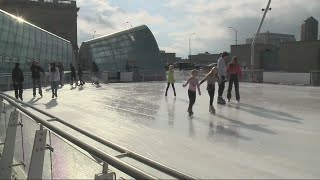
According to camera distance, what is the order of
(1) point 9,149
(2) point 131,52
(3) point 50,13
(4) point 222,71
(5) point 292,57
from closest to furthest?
(1) point 9,149 < (4) point 222,71 < (2) point 131,52 < (5) point 292,57 < (3) point 50,13

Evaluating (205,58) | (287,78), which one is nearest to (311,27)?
(205,58)

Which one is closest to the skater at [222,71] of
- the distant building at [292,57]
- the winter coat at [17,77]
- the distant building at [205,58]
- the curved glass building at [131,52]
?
the winter coat at [17,77]

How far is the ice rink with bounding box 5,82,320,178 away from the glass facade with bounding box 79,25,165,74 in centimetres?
2915

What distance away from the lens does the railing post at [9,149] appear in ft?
19.8

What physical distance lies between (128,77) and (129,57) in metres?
7.95

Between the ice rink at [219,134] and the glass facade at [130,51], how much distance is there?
29147 millimetres

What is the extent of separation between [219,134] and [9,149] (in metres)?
4.32

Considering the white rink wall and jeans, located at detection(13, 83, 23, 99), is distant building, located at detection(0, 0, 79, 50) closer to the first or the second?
the white rink wall

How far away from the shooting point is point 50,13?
91000 mm

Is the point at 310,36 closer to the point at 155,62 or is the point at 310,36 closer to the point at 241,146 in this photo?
the point at 155,62

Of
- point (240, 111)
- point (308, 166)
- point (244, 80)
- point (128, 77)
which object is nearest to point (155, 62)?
point (128, 77)

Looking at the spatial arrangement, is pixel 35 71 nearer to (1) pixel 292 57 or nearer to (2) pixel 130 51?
(2) pixel 130 51

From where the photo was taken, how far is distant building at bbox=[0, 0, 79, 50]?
291ft

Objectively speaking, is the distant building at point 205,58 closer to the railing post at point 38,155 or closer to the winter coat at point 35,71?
the winter coat at point 35,71
